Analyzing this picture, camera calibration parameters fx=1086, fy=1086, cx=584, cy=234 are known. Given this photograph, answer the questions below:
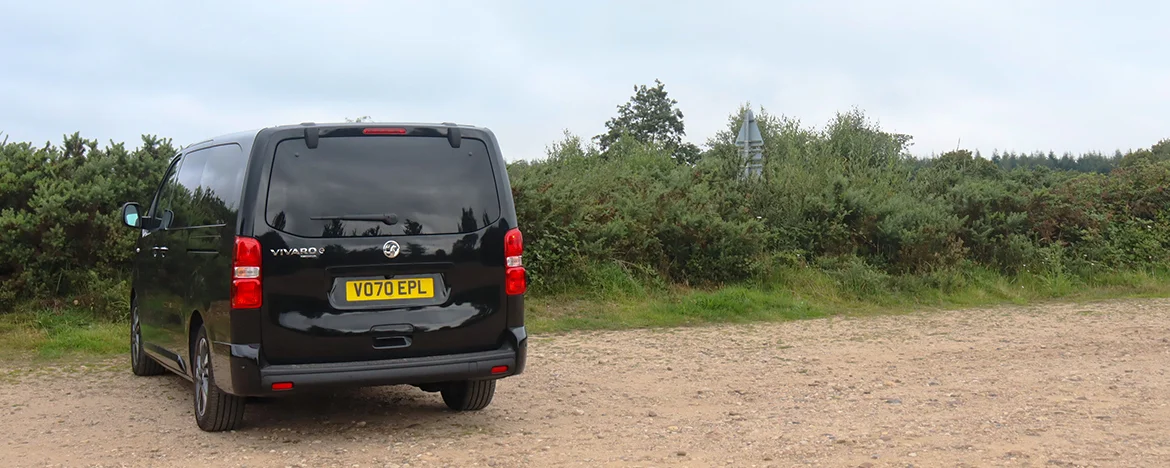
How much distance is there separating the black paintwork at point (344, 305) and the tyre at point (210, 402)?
0.55 feet

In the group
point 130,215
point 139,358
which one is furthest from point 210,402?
point 139,358

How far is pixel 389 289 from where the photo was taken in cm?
630

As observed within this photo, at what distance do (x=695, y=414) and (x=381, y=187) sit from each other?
2599 mm

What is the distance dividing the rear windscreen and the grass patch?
5039mm

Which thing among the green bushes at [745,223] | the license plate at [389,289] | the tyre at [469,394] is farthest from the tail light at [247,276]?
the green bushes at [745,223]

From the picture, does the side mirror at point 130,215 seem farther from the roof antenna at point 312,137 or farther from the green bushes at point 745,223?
the green bushes at point 745,223

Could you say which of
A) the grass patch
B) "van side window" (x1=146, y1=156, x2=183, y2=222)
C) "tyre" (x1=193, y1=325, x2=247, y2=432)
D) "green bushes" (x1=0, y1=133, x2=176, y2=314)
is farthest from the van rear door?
"green bushes" (x1=0, y1=133, x2=176, y2=314)

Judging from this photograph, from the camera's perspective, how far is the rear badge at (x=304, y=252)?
20.0ft

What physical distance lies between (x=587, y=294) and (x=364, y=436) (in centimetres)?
713

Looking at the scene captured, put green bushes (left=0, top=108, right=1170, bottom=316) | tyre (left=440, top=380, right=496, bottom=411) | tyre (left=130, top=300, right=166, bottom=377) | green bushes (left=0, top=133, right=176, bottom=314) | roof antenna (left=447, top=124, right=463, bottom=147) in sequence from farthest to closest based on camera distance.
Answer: green bushes (left=0, top=108, right=1170, bottom=316), green bushes (left=0, top=133, right=176, bottom=314), tyre (left=130, top=300, right=166, bottom=377), tyre (left=440, top=380, right=496, bottom=411), roof antenna (left=447, top=124, right=463, bottom=147)

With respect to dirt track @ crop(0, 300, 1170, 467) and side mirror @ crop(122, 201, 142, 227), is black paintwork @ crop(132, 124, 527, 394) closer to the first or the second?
dirt track @ crop(0, 300, 1170, 467)

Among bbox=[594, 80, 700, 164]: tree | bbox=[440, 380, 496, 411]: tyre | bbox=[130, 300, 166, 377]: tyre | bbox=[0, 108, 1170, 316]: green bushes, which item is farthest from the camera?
bbox=[594, 80, 700, 164]: tree

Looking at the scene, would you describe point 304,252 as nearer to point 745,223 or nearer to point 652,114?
point 745,223

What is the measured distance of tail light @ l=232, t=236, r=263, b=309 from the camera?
6.05 metres
